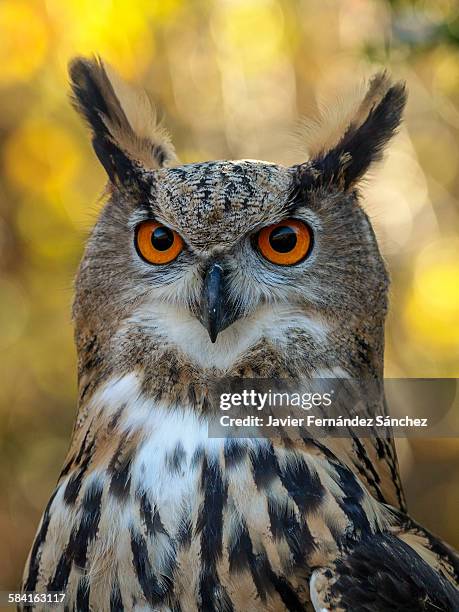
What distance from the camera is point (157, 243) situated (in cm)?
163

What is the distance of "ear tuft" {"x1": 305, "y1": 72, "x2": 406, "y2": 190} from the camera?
173cm

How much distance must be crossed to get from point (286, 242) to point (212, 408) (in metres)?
0.36

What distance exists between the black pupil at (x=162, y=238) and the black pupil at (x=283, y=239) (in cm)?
20

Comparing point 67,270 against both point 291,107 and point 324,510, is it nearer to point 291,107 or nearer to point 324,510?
point 291,107

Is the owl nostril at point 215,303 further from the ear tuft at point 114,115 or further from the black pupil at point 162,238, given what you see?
the ear tuft at point 114,115

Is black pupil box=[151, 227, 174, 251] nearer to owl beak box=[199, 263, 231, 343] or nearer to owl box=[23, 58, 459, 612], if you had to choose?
owl box=[23, 58, 459, 612]

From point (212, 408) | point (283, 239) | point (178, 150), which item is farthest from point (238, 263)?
point (178, 150)

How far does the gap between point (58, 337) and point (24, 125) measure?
3.46 feet

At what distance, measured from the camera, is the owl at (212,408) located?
1.41m

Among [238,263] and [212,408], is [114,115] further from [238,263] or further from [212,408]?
[212,408]

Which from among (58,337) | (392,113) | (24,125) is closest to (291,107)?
(24,125)

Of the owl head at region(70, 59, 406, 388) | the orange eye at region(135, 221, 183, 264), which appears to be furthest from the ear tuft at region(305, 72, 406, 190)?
the orange eye at region(135, 221, 183, 264)

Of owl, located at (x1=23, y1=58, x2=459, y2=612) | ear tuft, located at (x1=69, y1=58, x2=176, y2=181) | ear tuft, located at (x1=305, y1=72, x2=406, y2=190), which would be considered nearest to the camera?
owl, located at (x1=23, y1=58, x2=459, y2=612)

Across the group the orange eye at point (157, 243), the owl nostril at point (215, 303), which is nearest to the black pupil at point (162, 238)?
the orange eye at point (157, 243)
